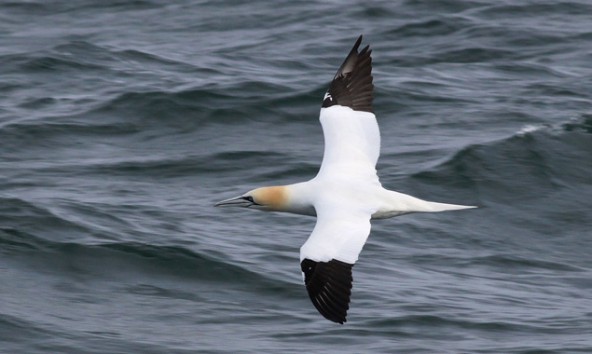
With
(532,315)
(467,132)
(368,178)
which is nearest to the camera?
(368,178)

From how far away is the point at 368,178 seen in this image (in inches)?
377

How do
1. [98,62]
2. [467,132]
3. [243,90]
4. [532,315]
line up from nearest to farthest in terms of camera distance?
[532,315], [467,132], [243,90], [98,62]

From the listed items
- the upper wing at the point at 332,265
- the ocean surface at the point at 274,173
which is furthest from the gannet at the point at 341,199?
the ocean surface at the point at 274,173

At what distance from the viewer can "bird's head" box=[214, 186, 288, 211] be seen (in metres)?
9.27

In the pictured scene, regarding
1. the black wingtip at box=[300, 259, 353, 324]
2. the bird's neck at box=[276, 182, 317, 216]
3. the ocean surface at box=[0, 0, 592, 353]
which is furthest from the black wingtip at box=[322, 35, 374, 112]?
the black wingtip at box=[300, 259, 353, 324]

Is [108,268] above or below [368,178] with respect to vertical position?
below

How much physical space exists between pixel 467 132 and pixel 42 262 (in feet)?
16.9

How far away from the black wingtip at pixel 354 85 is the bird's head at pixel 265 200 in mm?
1202

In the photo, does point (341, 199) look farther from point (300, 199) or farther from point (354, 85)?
point (354, 85)

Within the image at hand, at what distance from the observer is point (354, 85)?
10.3 m

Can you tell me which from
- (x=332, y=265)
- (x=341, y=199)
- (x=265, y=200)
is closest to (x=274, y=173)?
(x=265, y=200)

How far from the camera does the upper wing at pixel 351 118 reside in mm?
9812

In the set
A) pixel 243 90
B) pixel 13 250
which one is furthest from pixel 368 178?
pixel 243 90

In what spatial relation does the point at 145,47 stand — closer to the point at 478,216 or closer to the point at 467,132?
the point at 467,132
